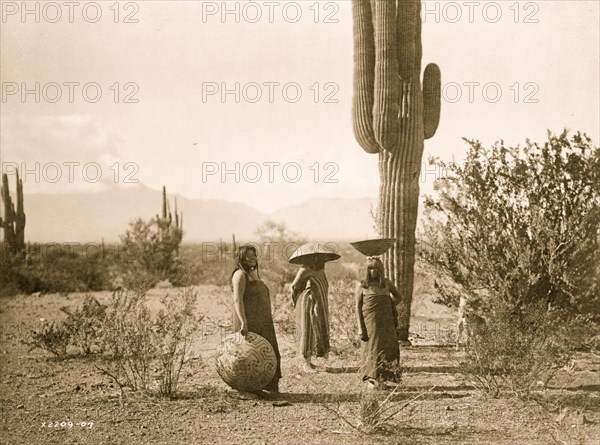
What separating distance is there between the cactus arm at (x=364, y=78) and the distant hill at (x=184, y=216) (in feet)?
324

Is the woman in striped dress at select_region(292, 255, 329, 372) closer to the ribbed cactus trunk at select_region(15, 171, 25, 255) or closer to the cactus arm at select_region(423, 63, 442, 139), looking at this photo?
the cactus arm at select_region(423, 63, 442, 139)

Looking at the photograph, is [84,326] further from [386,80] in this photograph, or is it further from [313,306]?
[386,80]

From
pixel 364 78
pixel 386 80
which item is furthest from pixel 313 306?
pixel 364 78

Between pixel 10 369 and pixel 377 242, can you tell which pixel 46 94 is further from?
pixel 377 242

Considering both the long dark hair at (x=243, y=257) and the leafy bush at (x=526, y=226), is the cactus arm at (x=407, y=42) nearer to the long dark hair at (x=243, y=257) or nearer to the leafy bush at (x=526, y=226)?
the leafy bush at (x=526, y=226)

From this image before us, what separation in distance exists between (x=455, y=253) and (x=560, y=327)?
2.01 m

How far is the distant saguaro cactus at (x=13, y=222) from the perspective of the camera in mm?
19689

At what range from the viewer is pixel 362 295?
24.8ft

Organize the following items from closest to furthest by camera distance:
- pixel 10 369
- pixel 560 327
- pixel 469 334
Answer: pixel 469 334 → pixel 560 327 → pixel 10 369

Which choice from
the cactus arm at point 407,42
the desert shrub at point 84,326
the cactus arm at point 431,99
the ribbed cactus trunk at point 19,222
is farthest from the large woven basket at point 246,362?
the ribbed cactus trunk at point 19,222

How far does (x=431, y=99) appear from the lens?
1084cm

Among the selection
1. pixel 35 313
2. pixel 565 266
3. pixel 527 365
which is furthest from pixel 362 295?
pixel 35 313

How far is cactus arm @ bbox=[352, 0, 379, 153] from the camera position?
10.7 metres

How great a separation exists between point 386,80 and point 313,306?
4.00m
